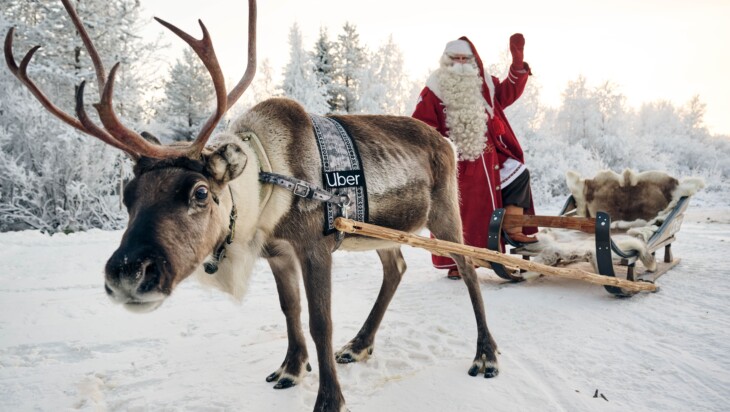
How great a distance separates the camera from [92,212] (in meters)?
11.7

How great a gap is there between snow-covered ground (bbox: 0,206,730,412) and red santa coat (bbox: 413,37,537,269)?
748 millimetres

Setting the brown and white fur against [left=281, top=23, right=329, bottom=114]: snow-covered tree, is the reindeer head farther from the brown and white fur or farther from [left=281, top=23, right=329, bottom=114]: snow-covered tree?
[left=281, top=23, right=329, bottom=114]: snow-covered tree

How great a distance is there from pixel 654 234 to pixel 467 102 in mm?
2531

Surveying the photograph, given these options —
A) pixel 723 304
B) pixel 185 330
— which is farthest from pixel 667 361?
pixel 185 330

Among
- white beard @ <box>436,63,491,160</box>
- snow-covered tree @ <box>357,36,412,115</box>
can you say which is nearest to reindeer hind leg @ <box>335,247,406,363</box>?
white beard @ <box>436,63,491,160</box>

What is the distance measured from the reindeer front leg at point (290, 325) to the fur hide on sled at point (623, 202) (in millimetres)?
2915

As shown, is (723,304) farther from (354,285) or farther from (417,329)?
(354,285)

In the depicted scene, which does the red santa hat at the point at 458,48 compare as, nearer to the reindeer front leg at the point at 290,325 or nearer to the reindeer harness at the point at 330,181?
the reindeer harness at the point at 330,181

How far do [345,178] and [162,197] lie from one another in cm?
102

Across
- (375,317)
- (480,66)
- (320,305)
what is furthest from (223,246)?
(480,66)

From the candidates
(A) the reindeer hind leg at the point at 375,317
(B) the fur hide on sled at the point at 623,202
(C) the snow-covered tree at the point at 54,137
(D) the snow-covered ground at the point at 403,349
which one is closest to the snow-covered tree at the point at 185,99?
(C) the snow-covered tree at the point at 54,137

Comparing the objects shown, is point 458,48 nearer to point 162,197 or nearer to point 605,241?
point 605,241

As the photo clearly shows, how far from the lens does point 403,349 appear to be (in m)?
3.22

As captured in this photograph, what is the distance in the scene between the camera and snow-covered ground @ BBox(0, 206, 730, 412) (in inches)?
97.0
